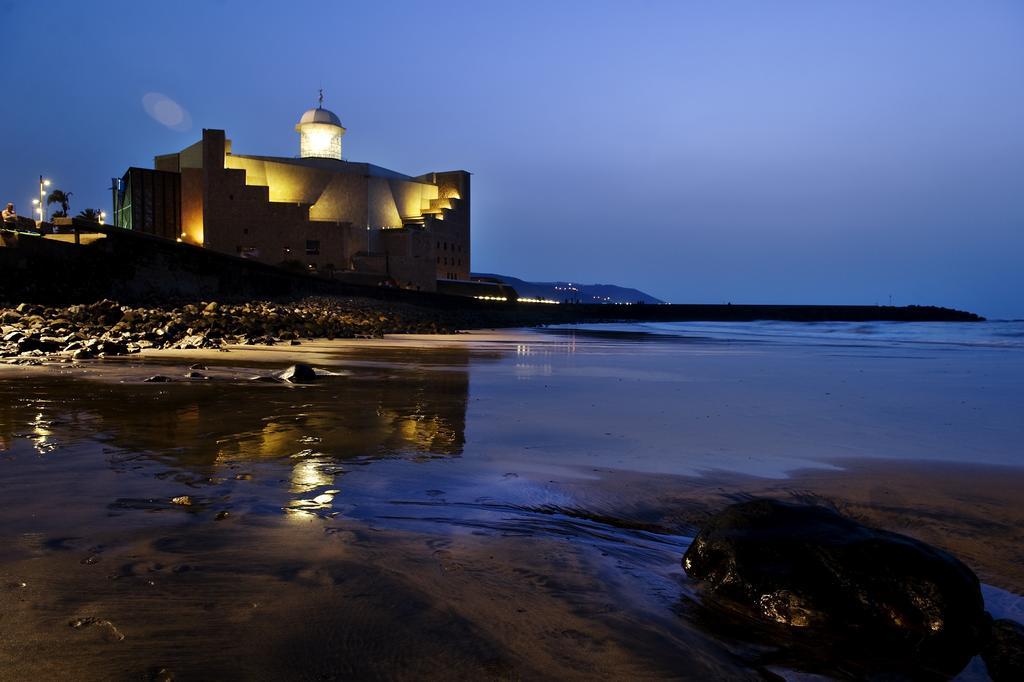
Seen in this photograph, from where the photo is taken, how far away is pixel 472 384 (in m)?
11.4

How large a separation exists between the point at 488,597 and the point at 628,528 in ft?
4.63

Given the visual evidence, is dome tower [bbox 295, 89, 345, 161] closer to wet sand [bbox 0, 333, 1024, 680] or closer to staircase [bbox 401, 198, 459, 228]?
staircase [bbox 401, 198, 459, 228]

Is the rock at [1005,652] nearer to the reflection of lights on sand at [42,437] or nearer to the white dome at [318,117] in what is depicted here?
the reflection of lights on sand at [42,437]

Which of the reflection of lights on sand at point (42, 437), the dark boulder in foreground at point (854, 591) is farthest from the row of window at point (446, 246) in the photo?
the dark boulder in foreground at point (854, 591)

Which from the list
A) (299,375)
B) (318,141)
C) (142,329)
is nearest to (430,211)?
(318,141)

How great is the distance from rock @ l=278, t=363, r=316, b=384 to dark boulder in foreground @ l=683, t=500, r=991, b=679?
27.1ft

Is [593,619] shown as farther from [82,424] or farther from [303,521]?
[82,424]

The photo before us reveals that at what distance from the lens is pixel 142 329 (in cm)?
1895

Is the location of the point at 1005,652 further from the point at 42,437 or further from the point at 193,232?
the point at 193,232

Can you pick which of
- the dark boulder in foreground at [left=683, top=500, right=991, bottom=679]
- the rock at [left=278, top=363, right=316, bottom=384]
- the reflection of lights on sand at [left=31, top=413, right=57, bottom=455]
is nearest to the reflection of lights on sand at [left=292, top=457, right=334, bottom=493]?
the reflection of lights on sand at [left=31, top=413, right=57, bottom=455]

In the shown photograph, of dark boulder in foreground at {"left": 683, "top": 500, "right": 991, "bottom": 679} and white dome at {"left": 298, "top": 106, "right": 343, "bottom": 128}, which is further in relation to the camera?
white dome at {"left": 298, "top": 106, "right": 343, "bottom": 128}

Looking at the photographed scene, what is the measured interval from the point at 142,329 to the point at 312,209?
172 feet

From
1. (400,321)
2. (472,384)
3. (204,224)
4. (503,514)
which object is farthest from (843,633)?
(204,224)

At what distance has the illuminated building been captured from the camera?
56938 millimetres
